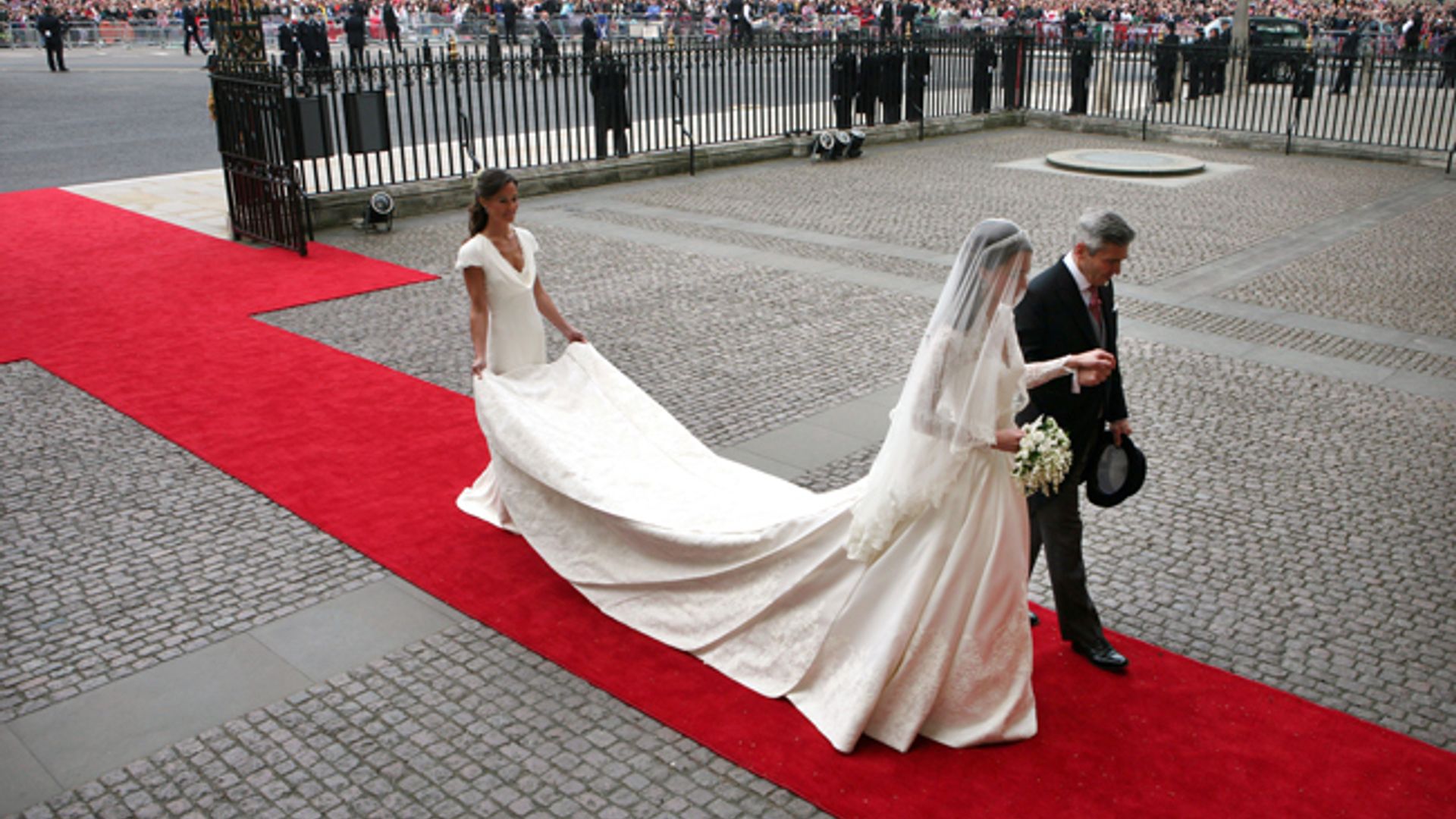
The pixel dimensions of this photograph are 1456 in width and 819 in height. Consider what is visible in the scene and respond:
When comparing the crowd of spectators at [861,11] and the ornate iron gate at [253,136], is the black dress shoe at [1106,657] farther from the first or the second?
the crowd of spectators at [861,11]

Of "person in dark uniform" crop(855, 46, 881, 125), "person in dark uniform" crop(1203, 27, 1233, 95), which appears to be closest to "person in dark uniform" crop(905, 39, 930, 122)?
"person in dark uniform" crop(855, 46, 881, 125)

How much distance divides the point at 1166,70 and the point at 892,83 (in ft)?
18.9

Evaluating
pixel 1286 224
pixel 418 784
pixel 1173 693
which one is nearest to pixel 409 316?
pixel 418 784

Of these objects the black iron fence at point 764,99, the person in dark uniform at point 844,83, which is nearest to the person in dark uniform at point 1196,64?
the black iron fence at point 764,99

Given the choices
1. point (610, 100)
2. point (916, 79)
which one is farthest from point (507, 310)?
point (916, 79)

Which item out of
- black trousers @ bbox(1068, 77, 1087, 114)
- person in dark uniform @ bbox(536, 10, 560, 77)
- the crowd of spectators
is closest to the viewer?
person in dark uniform @ bbox(536, 10, 560, 77)

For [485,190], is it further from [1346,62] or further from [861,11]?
[861,11]

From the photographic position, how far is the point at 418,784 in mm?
4098

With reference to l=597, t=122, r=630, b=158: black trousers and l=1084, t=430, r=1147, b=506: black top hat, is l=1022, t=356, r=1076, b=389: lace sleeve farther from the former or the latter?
l=597, t=122, r=630, b=158: black trousers

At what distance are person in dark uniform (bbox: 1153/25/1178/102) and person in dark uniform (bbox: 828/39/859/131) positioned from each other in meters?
5.83

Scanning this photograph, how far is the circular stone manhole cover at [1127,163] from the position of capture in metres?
16.9

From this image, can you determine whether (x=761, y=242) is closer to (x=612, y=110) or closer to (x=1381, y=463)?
(x=612, y=110)

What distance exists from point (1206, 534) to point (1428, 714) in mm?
1625

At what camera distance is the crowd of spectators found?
40.1 m
